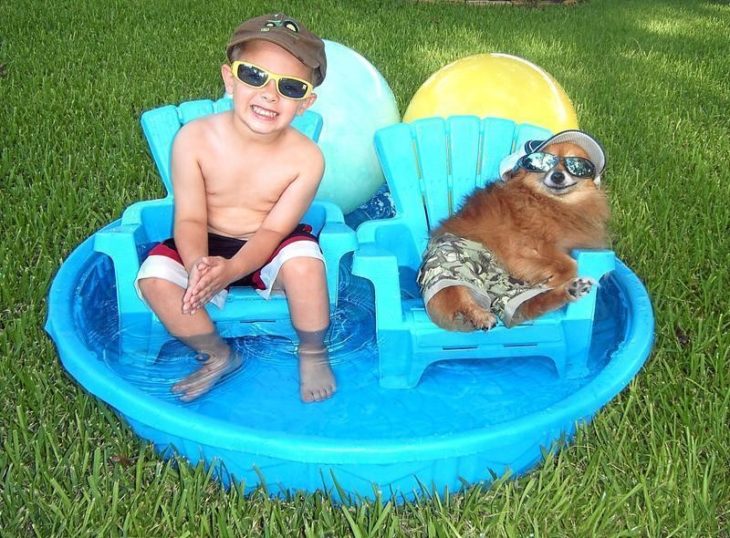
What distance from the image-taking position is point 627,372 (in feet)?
6.70

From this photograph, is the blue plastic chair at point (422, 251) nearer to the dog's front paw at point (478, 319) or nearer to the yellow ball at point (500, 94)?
the dog's front paw at point (478, 319)

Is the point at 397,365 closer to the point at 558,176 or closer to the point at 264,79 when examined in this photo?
the point at 558,176

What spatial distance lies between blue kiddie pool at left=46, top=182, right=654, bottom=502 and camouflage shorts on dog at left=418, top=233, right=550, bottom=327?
0.80 ft

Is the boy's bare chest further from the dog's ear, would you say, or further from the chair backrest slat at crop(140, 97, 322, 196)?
the dog's ear

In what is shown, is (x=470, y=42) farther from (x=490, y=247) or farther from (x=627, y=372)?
(x=627, y=372)

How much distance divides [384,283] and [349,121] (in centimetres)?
118

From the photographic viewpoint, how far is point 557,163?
98.0 inches

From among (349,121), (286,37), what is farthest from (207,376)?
(349,121)

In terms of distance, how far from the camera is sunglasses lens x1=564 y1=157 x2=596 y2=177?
248cm

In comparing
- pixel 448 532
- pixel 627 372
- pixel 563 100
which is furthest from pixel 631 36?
pixel 448 532

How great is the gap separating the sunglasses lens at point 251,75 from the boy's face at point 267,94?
17 mm

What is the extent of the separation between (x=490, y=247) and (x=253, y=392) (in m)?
0.93

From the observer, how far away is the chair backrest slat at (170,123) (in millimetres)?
3027

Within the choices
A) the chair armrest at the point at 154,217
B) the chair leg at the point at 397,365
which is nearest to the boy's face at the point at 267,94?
the chair armrest at the point at 154,217
